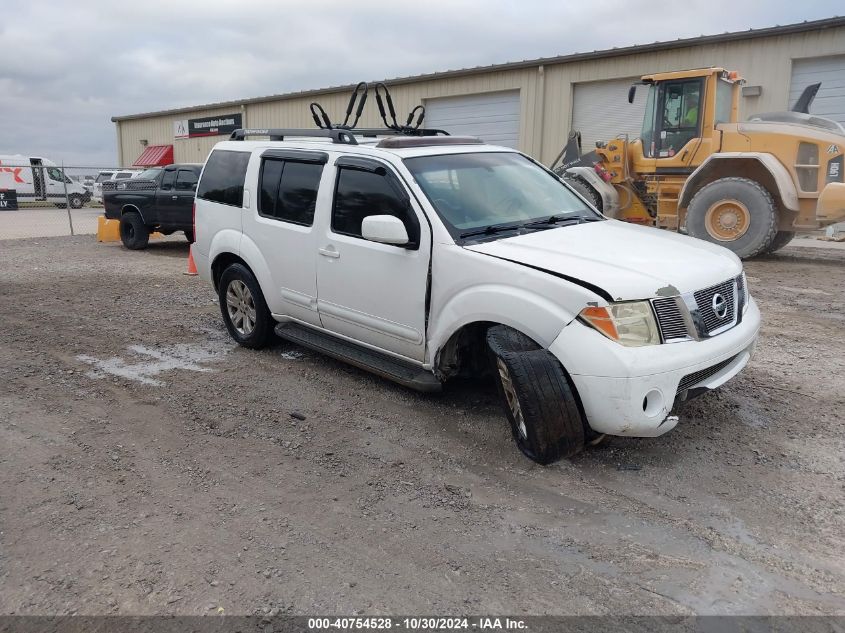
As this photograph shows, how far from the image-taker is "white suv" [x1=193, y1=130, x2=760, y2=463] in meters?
3.54

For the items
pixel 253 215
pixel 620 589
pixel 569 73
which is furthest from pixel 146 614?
pixel 569 73

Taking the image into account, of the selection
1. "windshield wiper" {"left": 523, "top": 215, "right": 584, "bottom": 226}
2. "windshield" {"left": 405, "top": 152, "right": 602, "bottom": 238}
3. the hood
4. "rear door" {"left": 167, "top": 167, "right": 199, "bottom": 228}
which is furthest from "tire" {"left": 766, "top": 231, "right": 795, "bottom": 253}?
"rear door" {"left": 167, "top": 167, "right": 199, "bottom": 228}

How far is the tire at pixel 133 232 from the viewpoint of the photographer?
14515 mm

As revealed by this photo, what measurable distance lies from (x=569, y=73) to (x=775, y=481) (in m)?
18.7

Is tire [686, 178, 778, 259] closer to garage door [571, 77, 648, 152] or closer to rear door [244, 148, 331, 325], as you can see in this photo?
rear door [244, 148, 331, 325]

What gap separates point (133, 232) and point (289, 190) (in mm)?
10526

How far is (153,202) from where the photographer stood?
1401cm

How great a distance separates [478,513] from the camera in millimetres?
3367

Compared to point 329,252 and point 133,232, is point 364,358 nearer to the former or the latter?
point 329,252

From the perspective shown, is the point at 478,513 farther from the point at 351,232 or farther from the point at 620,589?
the point at 351,232

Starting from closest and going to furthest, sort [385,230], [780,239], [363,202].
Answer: [385,230]
[363,202]
[780,239]

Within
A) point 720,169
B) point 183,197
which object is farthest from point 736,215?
point 183,197

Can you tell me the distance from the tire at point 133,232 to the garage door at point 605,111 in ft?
40.9

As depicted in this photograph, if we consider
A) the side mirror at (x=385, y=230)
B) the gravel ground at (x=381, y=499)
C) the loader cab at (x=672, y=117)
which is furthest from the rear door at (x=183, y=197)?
the side mirror at (x=385, y=230)
